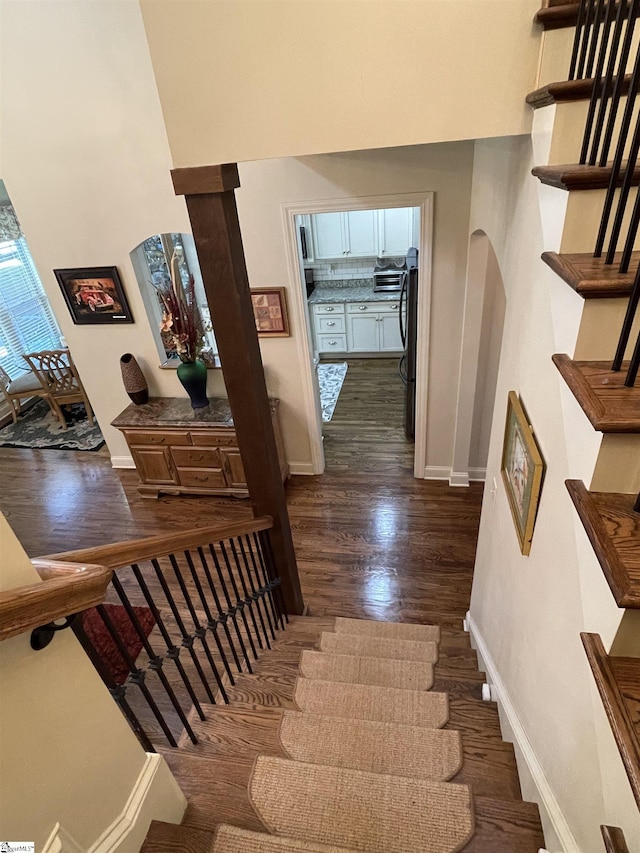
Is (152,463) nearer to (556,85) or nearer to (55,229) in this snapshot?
(55,229)

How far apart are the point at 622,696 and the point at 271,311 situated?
3.40 meters

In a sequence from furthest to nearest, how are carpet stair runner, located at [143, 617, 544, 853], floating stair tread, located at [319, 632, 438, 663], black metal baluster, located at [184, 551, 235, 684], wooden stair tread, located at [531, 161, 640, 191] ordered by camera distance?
floating stair tread, located at [319, 632, 438, 663] < black metal baluster, located at [184, 551, 235, 684] < carpet stair runner, located at [143, 617, 544, 853] < wooden stair tread, located at [531, 161, 640, 191]

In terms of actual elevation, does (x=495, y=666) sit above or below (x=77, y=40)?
below

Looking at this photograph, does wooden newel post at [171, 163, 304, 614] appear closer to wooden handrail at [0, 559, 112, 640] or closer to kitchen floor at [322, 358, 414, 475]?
wooden handrail at [0, 559, 112, 640]

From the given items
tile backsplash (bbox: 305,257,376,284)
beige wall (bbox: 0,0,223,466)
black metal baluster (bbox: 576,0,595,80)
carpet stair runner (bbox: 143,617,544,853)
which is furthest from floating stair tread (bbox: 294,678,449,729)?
tile backsplash (bbox: 305,257,376,284)

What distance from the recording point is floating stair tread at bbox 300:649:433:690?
2234mm

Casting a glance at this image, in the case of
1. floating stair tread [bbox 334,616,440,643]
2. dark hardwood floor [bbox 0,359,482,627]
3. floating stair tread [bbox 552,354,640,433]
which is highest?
floating stair tread [bbox 552,354,640,433]

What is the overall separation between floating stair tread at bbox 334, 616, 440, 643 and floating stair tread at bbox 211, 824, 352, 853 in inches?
60.6

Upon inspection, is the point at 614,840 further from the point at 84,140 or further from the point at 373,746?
the point at 84,140

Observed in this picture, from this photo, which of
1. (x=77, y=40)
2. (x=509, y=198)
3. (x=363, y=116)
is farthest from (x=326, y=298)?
(x=363, y=116)

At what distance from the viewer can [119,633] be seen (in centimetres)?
298

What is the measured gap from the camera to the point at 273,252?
3.60 metres

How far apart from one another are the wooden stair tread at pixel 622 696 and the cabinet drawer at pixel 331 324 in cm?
605

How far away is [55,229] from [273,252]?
175 cm
